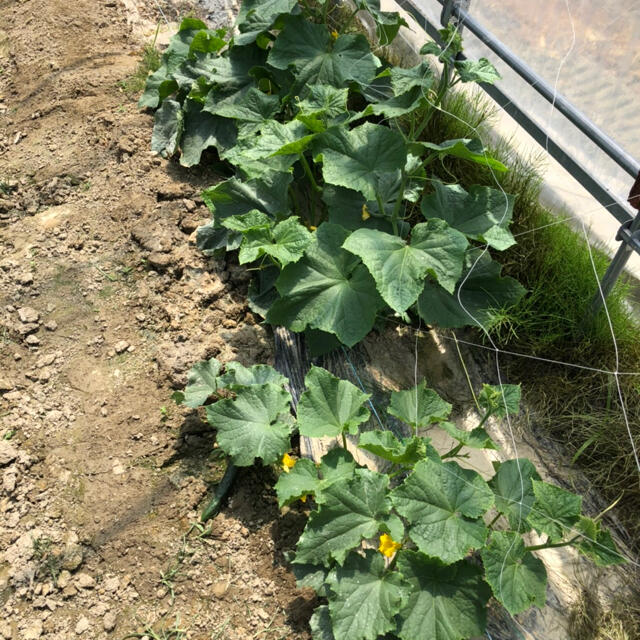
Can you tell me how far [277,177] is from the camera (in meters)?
2.52

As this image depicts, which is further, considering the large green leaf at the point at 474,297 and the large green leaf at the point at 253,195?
the large green leaf at the point at 253,195

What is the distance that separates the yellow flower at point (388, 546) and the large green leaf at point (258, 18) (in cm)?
207

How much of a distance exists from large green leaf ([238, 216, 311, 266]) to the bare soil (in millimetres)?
403

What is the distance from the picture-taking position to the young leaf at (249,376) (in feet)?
7.17

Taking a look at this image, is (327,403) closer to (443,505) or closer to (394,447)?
(394,447)

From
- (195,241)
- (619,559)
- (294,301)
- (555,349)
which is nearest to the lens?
(619,559)

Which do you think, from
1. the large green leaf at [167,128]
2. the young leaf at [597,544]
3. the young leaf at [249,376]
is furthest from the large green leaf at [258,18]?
the young leaf at [597,544]

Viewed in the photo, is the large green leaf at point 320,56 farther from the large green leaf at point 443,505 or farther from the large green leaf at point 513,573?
the large green leaf at point 513,573

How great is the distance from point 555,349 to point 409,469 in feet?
2.56

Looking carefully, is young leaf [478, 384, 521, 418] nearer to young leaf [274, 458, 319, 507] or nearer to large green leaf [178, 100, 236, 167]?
young leaf [274, 458, 319, 507]

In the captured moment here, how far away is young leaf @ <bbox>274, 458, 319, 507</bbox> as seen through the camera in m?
1.92

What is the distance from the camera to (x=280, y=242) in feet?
7.36

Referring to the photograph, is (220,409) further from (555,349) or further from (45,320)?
(555,349)

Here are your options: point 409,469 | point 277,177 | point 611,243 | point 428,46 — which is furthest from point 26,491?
point 611,243
